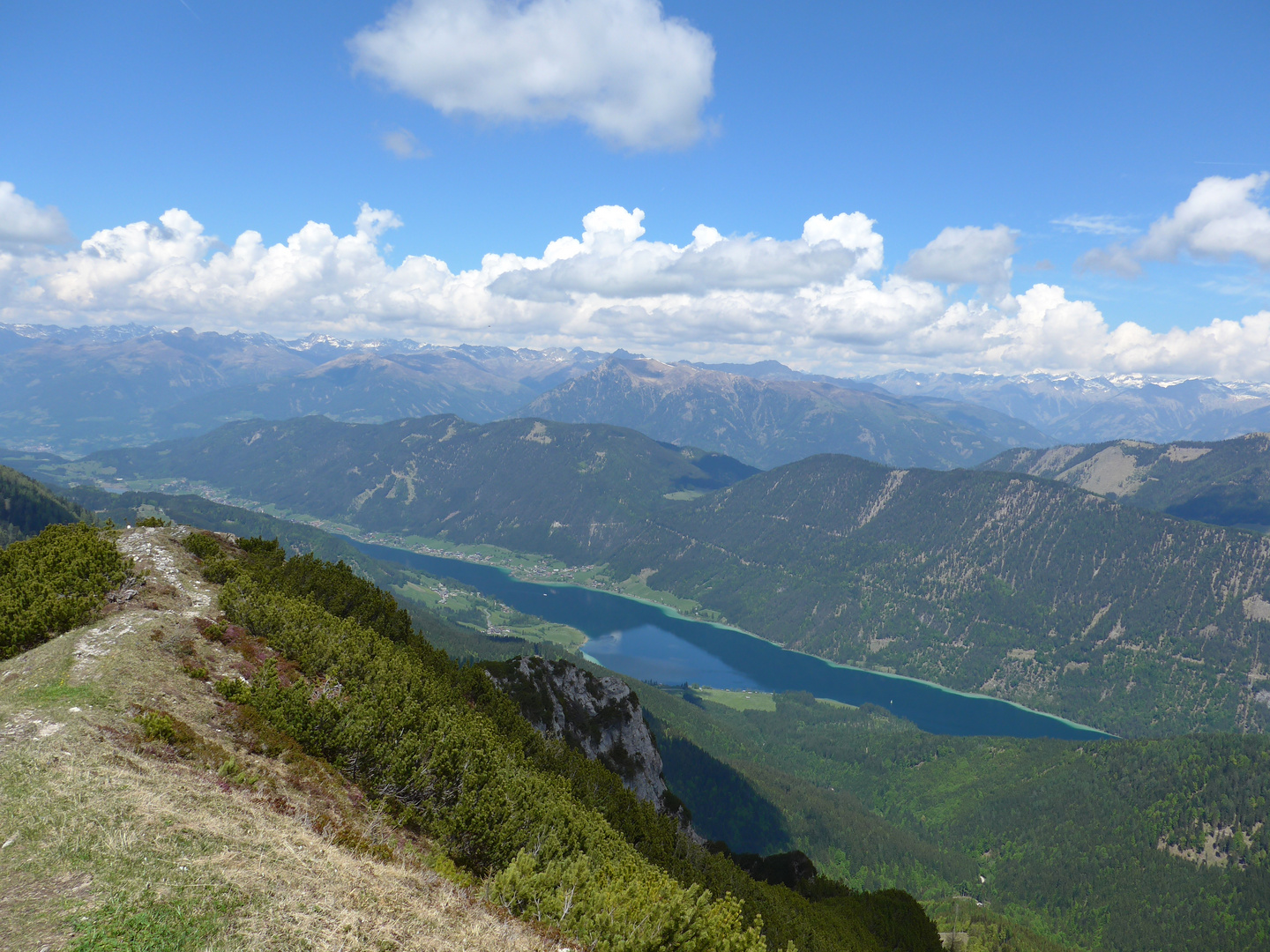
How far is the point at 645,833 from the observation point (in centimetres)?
7075

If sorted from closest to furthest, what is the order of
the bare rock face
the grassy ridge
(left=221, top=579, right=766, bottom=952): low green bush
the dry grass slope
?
the dry grass slope, (left=221, top=579, right=766, bottom=952): low green bush, the grassy ridge, the bare rock face

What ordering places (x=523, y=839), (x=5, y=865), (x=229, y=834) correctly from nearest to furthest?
(x=5, y=865) → (x=229, y=834) → (x=523, y=839)

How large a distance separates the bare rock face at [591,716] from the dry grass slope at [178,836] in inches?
2954

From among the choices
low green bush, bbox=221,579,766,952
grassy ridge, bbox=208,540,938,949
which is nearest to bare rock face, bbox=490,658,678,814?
grassy ridge, bbox=208,540,938,949

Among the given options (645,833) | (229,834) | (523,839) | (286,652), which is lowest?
(645,833)

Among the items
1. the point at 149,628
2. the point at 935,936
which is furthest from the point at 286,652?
the point at 935,936

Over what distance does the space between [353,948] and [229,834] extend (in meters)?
9.28

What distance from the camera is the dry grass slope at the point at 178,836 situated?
23375 millimetres

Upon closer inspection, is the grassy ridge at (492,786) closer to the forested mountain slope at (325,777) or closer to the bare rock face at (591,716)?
the forested mountain slope at (325,777)

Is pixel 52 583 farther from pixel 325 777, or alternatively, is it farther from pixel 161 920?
pixel 161 920

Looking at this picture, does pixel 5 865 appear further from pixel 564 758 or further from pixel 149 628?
pixel 564 758

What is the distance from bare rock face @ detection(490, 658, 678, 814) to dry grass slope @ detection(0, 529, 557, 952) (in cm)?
7504

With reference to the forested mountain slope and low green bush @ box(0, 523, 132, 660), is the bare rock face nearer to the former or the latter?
the forested mountain slope

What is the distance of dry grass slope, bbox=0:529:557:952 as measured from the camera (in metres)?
23.4
